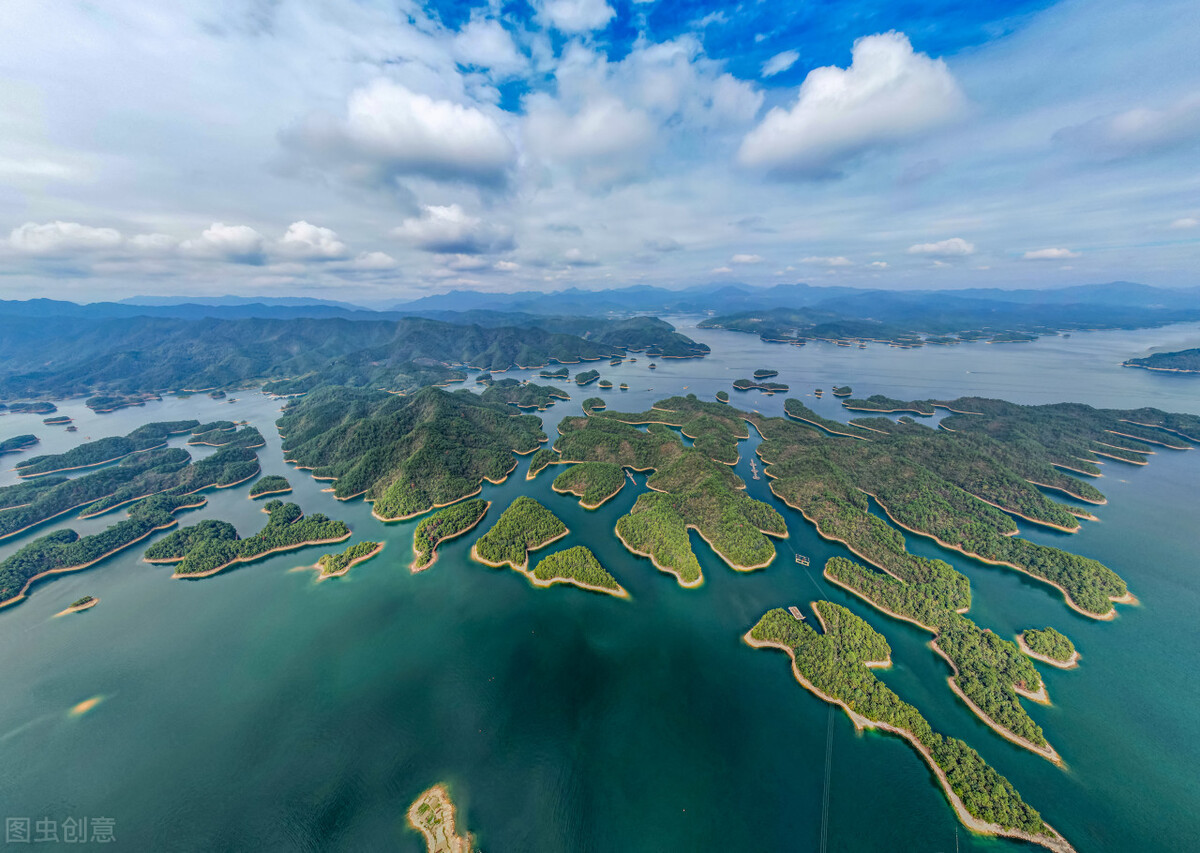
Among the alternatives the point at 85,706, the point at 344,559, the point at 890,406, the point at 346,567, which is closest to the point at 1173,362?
the point at 890,406

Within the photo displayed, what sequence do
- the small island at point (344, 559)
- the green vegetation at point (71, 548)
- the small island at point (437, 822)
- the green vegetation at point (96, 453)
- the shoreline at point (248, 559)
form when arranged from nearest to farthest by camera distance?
the small island at point (437, 822) → the green vegetation at point (71, 548) → the shoreline at point (248, 559) → the small island at point (344, 559) → the green vegetation at point (96, 453)

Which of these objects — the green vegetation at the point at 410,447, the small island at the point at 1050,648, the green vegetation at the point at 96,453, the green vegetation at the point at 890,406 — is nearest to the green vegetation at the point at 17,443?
the green vegetation at the point at 96,453

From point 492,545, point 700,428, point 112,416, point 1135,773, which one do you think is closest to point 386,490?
point 492,545

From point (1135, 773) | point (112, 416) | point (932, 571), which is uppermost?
point (932, 571)

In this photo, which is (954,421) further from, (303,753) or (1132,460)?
(303,753)

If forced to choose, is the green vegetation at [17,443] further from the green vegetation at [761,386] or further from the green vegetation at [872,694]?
the green vegetation at [761,386]
